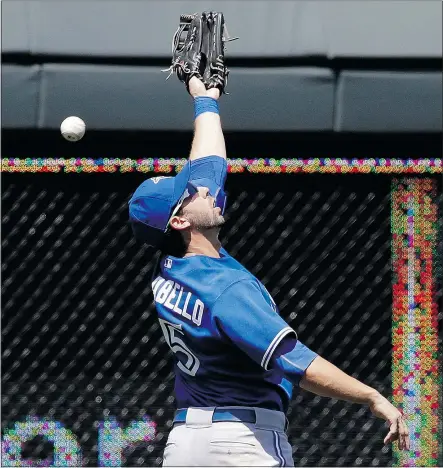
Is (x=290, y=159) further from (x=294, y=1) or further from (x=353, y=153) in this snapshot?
(x=294, y=1)

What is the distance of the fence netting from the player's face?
2.48m

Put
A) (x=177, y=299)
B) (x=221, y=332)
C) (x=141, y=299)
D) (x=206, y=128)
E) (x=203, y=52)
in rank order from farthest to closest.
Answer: (x=141, y=299), (x=203, y=52), (x=206, y=128), (x=177, y=299), (x=221, y=332)

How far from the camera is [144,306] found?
21.2ft

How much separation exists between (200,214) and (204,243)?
3.4 inches

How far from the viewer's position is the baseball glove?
→ 11.5 feet

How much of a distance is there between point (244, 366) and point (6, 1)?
3215 mm

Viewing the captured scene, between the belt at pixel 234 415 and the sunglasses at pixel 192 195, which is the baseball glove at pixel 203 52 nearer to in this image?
the sunglasses at pixel 192 195

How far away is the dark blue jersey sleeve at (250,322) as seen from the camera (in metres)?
2.59

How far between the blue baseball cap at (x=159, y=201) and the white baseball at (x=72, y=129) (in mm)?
1957

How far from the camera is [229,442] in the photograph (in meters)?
2.76

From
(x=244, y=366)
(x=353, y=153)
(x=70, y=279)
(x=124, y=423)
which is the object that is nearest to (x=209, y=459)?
(x=244, y=366)

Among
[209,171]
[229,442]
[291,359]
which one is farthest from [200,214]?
[229,442]

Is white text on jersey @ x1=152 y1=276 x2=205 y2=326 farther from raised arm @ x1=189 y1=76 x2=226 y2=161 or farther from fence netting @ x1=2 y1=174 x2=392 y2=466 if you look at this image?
fence netting @ x1=2 y1=174 x2=392 y2=466

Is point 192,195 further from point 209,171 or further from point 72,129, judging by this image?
point 72,129
